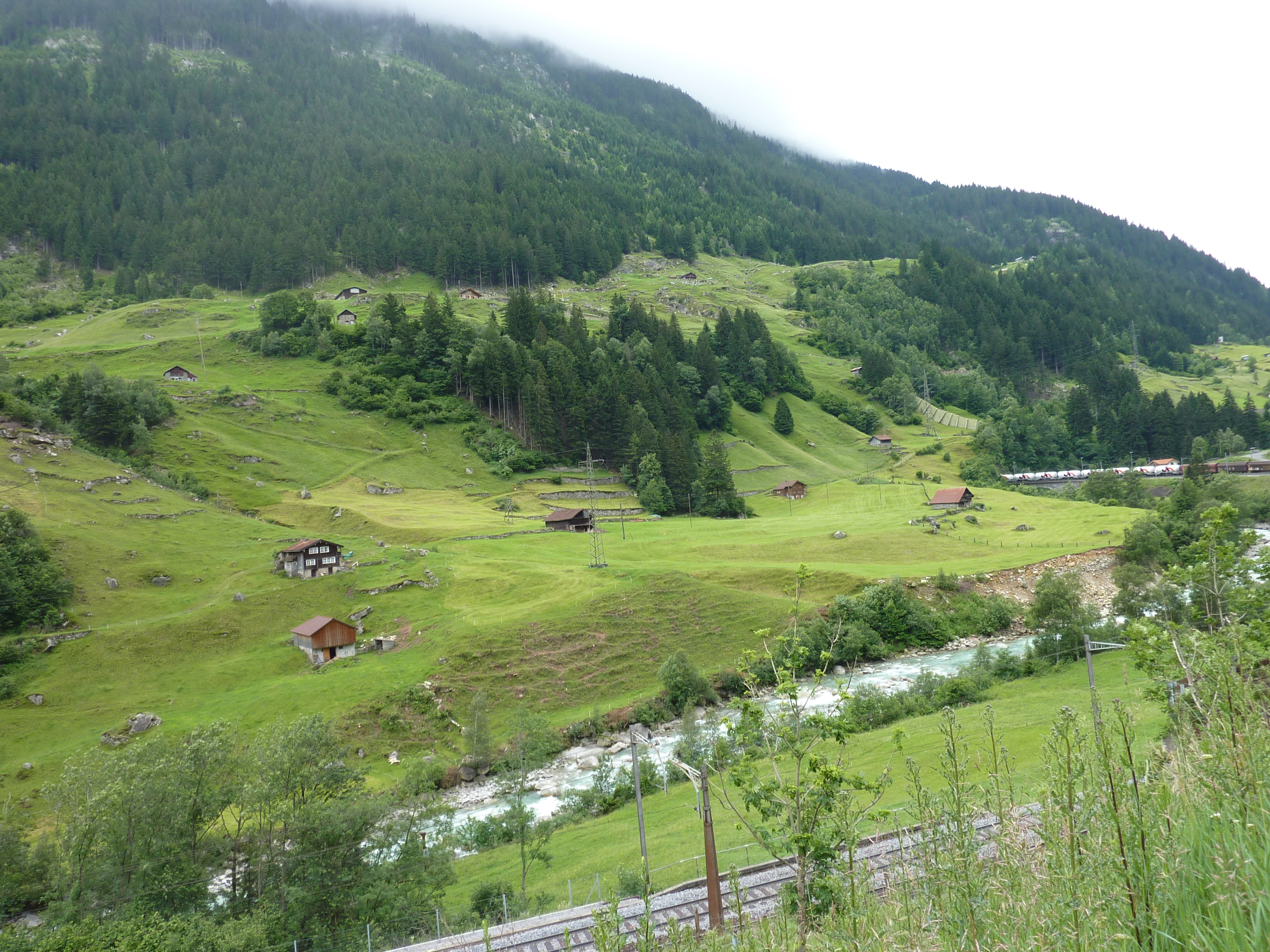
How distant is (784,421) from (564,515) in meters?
72.0

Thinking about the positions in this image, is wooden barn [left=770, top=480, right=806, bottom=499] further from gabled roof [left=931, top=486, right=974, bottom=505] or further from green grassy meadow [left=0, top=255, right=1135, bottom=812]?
gabled roof [left=931, top=486, right=974, bottom=505]

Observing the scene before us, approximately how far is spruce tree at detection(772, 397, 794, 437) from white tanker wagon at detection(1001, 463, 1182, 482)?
4166cm

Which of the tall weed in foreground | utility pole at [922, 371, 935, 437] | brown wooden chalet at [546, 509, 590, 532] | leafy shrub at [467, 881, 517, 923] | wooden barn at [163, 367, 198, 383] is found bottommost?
leafy shrub at [467, 881, 517, 923]

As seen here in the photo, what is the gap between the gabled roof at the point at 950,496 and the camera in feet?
327

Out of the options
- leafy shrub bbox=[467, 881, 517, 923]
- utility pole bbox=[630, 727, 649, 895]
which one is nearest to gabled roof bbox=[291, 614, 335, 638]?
utility pole bbox=[630, 727, 649, 895]

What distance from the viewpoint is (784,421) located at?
5714 inches

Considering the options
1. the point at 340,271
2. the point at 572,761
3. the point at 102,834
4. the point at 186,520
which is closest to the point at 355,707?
the point at 572,761

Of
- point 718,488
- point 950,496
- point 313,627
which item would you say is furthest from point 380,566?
point 950,496

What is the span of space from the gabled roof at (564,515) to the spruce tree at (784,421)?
68328mm

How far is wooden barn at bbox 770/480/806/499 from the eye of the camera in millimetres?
113750

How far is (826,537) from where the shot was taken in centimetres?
8400

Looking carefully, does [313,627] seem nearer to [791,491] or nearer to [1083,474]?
[791,491]

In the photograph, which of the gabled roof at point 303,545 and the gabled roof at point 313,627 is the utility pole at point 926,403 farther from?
the gabled roof at point 313,627

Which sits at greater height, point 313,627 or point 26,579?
point 313,627
